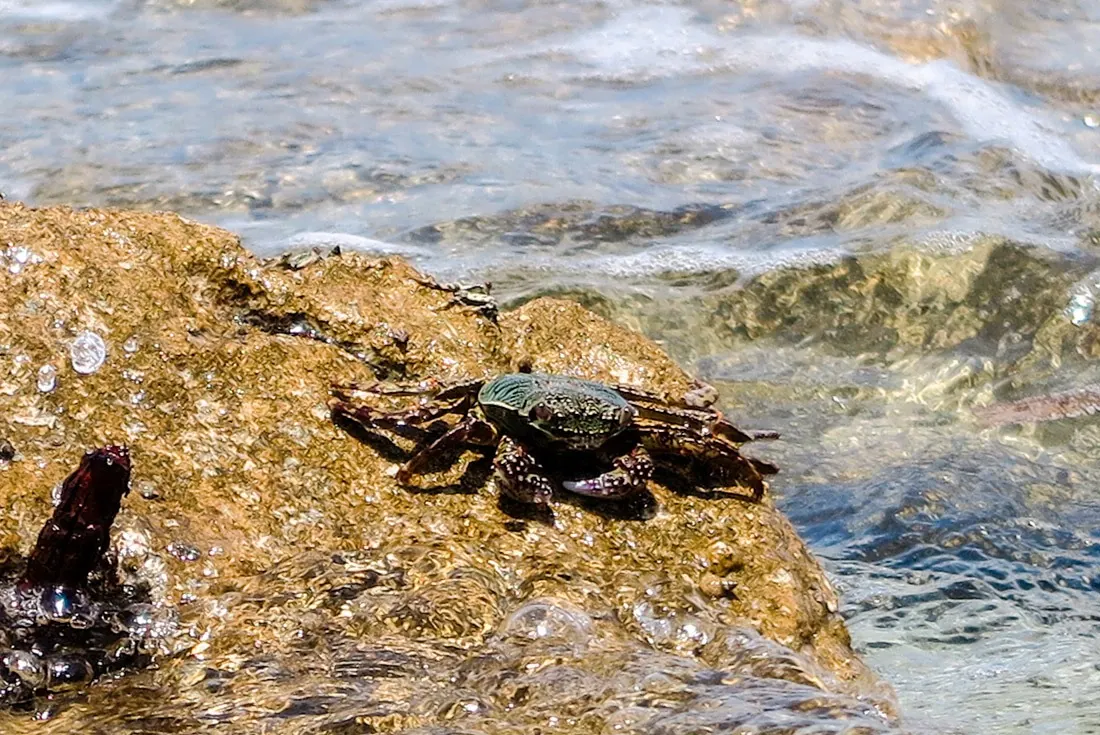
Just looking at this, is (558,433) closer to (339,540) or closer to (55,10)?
(339,540)

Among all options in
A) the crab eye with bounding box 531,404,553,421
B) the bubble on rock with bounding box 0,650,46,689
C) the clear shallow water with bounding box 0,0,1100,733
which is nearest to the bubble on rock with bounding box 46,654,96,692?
the bubble on rock with bounding box 0,650,46,689

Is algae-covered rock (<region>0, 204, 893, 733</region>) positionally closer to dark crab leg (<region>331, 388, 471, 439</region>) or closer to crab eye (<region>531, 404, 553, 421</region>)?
dark crab leg (<region>331, 388, 471, 439</region>)

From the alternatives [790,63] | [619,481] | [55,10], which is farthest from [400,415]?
[55,10]

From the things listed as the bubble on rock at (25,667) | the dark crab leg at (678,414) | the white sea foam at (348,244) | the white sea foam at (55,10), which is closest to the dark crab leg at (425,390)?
the dark crab leg at (678,414)

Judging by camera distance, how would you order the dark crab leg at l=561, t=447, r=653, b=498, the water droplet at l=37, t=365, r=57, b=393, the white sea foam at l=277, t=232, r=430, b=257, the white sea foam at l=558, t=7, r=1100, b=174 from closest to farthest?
1. the water droplet at l=37, t=365, r=57, b=393
2. the dark crab leg at l=561, t=447, r=653, b=498
3. the white sea foam at l=277, t=232, r=430, b=257
4. the white sea foam at l=558, t=7, r=1100, b=174

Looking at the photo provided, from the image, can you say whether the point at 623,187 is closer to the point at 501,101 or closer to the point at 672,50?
the point at 501,101

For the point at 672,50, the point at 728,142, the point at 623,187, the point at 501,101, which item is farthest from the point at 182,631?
the point at 672,50

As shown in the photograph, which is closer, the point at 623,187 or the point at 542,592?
the point at 542,592
